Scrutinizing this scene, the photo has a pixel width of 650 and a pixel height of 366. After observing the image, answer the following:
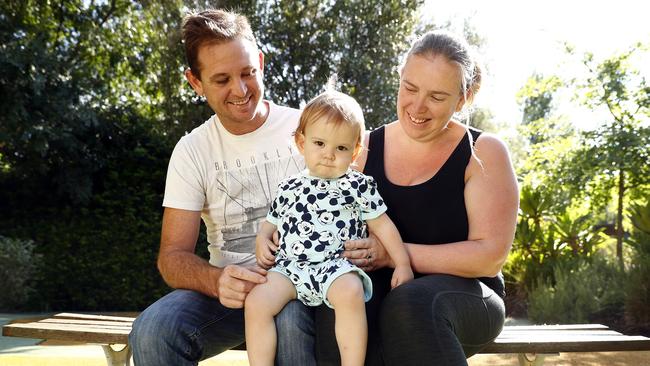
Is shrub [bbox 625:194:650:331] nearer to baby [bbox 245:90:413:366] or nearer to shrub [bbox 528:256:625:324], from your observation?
shrub [bbox 528:256:625:324]

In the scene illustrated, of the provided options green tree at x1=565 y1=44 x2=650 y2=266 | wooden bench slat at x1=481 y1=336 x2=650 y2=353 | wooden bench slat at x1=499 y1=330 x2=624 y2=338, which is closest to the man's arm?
wooden bench slat at x1=481 y1=336 x2=650 y2=353

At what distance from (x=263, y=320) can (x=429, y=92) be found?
930 millimetres

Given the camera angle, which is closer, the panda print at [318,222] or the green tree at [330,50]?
the panda print at [318,222]

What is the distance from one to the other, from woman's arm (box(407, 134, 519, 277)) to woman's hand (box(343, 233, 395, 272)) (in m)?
0.09

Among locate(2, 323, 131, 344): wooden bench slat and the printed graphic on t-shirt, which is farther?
the printed graphic on t-shirt

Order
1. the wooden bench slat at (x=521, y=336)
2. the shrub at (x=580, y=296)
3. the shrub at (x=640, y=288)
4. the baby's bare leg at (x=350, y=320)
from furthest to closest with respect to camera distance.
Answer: the shrub at (x=580, y=296) < the shrub at (x=640, y=288) < the wooden bench slat at (x=521, y=336) < the baby's bare leg at (x=350, y=320)

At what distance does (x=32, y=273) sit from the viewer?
33.2ft

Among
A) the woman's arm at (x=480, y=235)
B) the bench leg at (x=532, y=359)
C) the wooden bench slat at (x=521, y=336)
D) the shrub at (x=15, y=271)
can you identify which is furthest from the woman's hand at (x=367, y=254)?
the shrub at (x=15, y=271)

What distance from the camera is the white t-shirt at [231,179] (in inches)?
119

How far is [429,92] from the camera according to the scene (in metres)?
2.56

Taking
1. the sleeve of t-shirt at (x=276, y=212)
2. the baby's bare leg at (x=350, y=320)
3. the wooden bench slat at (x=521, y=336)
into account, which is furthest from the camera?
the wooden bench slat at (x=521, y=336)

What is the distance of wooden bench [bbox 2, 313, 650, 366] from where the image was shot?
2834mm

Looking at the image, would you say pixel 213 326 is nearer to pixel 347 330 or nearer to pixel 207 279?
pixel 207 279

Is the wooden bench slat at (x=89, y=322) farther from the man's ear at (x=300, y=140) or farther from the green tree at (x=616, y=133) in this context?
the green tree at (x=616, y=133)
